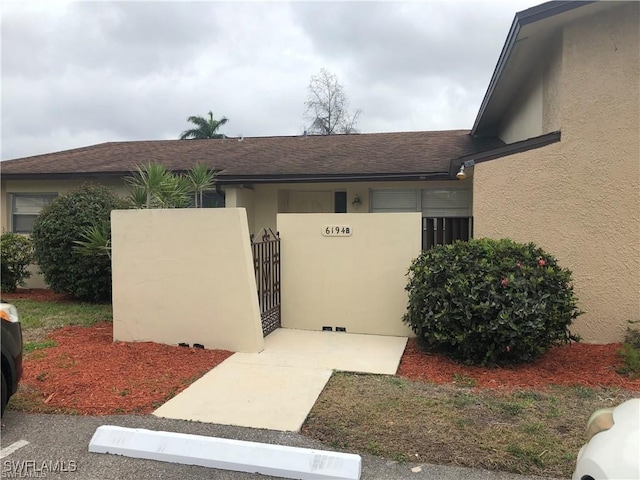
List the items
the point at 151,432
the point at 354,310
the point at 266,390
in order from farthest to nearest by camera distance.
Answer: the point at 354,310, the point at 266,390, the point at 151,432

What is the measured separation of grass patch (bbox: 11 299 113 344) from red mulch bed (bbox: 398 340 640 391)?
5162 millimetres

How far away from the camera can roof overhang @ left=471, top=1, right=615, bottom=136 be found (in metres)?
6.33

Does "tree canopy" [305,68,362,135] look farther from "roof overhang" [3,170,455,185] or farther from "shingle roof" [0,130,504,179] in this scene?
"roof overhang" [3,170,455,185]

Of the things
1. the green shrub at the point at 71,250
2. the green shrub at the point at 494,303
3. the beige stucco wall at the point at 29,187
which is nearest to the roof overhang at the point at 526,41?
the green shrub at the point at 494,303

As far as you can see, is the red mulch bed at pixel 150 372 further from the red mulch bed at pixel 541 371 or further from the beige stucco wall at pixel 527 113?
A: the beige stucco wall at pixel 527 113

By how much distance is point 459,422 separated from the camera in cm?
412

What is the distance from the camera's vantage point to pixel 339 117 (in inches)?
1384

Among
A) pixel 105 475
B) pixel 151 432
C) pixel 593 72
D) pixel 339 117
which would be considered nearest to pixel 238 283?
pixel 151 432

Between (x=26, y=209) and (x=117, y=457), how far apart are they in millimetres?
11192

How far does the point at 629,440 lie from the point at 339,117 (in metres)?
34.4

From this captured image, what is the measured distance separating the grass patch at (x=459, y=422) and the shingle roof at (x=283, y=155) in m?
6.07

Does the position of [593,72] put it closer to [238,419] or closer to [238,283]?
[238,283]

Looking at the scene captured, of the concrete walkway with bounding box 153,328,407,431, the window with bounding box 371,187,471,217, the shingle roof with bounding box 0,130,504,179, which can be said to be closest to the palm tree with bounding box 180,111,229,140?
the shingle roof with bounding box 0,130,504,179

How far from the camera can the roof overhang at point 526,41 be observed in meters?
6.33
